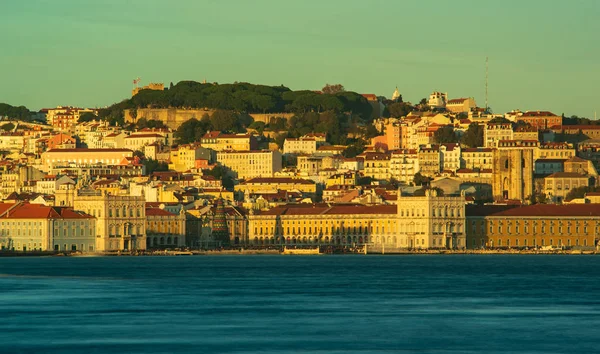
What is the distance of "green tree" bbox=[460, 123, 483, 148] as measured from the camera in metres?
144

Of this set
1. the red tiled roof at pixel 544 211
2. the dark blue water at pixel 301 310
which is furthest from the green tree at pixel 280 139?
the dark blue water at pixel 301 310

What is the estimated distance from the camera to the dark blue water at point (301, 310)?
39.1m

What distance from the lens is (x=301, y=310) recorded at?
4806cm

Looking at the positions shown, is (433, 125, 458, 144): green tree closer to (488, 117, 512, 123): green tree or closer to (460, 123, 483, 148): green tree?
(460, 123, 483, 148): green tree

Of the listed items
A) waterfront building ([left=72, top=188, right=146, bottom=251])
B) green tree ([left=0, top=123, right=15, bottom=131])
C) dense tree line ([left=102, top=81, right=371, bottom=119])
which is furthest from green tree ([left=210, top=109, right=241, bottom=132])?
waterfront building ([left=72, top=188, right=146, bottom=251])

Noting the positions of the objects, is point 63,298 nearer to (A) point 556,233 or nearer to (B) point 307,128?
(A) point 556,233

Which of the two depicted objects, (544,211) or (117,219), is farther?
(544,211)

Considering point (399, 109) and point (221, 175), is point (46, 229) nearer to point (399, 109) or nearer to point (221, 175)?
point (221, 175)

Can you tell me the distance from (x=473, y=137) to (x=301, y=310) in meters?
97.7

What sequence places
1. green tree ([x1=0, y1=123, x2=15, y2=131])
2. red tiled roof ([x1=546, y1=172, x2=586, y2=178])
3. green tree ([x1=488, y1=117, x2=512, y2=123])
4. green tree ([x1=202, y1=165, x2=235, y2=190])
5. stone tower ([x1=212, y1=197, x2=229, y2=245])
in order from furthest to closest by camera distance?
green tree ([x1=0, y1=123, x2=15, y2=131])
green tree ([x1=488, y1=117, x2=512, y2=123])
green tree ([x1=202, y1=165, x2=235, y2=190])
red tiled roof ([x1=546, y1=172, x2=586, y2=178])
stone tower ([x1=212, y1=197, x2=229, y2=245])

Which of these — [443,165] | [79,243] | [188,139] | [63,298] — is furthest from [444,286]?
[188,139]

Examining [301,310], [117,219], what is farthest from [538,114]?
[301,310]

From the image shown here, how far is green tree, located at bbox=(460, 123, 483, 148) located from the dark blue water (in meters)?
66.8

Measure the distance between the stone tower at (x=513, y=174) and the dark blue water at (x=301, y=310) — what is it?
4746 cm
